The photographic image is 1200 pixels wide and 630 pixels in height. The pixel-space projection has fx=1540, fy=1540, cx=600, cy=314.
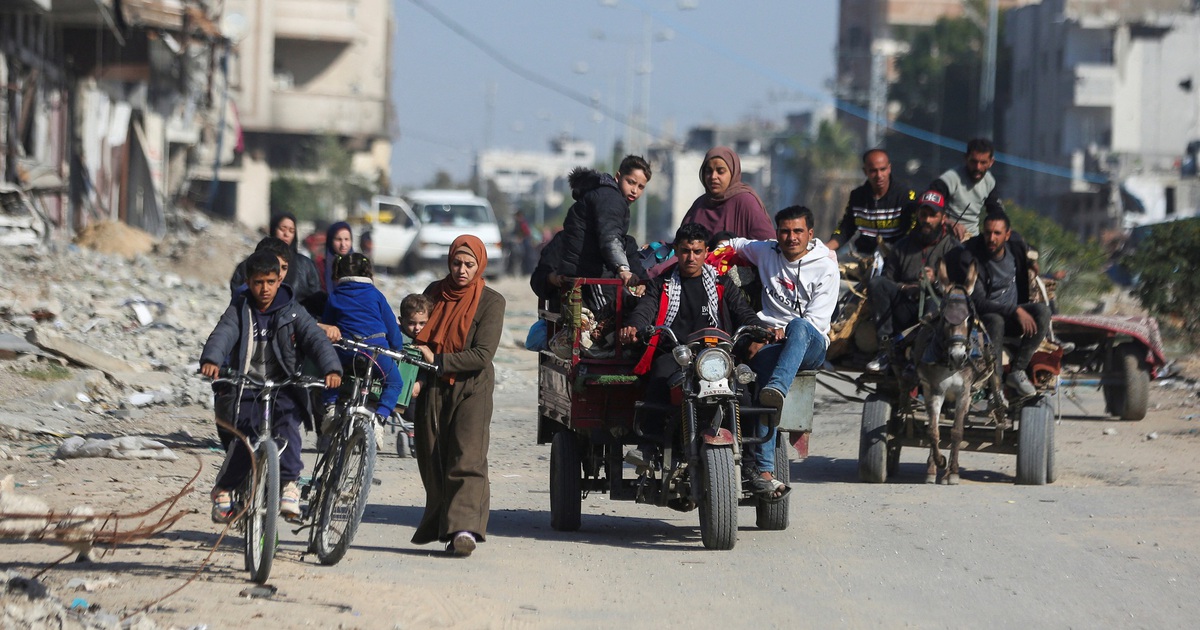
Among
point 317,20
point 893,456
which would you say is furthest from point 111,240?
point 317,20

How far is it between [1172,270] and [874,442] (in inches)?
372

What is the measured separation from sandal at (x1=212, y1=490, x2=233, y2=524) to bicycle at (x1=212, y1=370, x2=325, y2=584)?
4cm

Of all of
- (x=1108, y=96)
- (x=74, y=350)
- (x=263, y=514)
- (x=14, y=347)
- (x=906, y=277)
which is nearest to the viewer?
(x=263, y=514)

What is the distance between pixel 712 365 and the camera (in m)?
7.73

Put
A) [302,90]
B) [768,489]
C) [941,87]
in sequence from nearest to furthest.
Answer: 1. [768,489]
2. [302,90]
3. [941,87]

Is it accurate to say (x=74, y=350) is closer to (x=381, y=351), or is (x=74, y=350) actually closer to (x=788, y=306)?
(x=381, y=351)

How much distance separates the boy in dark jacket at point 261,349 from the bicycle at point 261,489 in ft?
0.16

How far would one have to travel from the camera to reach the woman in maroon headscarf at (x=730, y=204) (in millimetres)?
9844

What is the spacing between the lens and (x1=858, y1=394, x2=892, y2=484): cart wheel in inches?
425

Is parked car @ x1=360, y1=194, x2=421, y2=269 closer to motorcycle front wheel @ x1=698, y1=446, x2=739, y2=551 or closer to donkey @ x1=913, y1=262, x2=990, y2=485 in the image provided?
donkey @ x1=913, y1=262, x2=990, y2=485

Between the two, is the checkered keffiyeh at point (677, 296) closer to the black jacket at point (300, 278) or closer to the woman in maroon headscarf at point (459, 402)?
the woman in maroon headscarf at point (459, 402)

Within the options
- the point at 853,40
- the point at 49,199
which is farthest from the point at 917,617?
the point at 853,40

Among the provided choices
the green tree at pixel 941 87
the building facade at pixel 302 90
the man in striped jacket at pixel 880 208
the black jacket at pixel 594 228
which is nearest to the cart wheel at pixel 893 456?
the man in striped jacket at pixel 880 208

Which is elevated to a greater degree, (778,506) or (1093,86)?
(1093,86)
